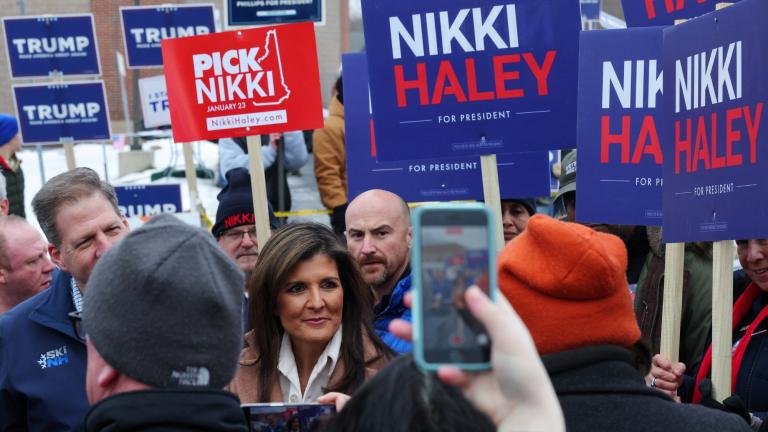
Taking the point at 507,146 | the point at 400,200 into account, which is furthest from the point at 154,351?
the point at 400,200

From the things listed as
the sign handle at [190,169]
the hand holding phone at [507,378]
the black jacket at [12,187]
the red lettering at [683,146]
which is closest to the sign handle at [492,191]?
the red lettering at [683,146]

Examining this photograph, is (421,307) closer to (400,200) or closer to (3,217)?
(400,200)

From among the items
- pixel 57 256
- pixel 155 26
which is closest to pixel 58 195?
pixel 57 256

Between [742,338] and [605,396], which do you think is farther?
[742,338]

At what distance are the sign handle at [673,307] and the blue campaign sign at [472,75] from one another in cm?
74

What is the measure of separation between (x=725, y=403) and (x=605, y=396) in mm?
1372

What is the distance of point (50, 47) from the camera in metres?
11.6

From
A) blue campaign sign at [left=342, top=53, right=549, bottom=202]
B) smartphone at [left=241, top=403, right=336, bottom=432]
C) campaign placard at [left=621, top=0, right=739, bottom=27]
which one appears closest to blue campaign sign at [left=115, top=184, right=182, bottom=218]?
blue campaign sign at [left=342, top=53, right=549, bottom=202]

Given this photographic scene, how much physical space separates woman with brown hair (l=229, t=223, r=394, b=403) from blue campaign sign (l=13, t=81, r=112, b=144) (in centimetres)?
703

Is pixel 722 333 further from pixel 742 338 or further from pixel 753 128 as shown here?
pixel 753 128

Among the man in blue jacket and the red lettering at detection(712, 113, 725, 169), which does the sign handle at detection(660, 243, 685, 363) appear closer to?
the red lettering at detection(712, 113, 725, 169)

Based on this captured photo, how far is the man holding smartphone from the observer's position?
512cm

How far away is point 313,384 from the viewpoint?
4000 millimetres

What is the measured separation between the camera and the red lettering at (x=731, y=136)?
387cm
